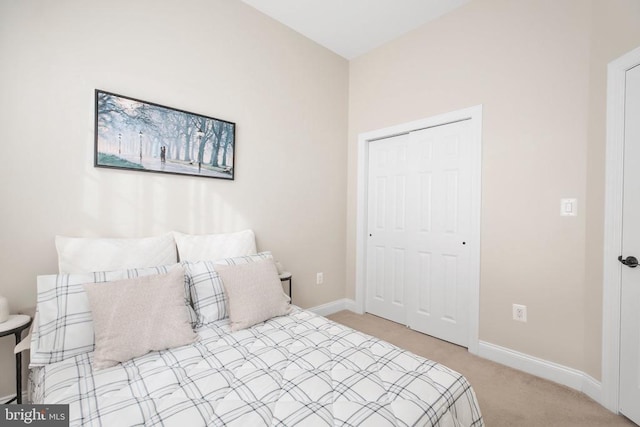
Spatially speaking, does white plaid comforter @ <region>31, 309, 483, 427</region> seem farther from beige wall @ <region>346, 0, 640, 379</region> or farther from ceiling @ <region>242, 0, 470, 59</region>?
ceiling @ <region>242, 0, 470, 59</region>

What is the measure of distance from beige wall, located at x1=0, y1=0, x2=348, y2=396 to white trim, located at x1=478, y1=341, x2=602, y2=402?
5.35ft

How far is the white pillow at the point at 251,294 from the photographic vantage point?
1.67 metres

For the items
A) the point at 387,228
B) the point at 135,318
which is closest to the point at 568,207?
the point at 387,228

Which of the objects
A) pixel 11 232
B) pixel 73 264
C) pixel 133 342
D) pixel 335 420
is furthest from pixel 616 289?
pixel 11 232

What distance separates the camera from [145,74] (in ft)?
6.38

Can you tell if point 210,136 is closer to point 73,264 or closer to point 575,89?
point 73,264

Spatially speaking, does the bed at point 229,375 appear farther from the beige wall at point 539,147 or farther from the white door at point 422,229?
the white door at point 422,229

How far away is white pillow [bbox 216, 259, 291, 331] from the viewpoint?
5.48ft

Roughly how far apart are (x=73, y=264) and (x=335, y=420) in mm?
1609

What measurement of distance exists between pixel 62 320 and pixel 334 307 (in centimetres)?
248

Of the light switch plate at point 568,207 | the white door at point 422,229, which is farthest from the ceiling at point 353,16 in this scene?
the light switch plate at point 568,207

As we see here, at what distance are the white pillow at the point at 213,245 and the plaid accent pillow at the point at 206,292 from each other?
202 millimetres

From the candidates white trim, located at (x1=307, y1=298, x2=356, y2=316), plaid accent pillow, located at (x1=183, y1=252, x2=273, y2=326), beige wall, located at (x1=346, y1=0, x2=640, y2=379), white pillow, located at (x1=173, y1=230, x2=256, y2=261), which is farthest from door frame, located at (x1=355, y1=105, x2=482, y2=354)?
plaid accent pillow, located at (x1=183, y1=252, x2=273, y2=326)

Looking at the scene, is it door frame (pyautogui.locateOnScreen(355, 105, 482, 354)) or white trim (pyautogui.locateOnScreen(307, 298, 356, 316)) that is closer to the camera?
door frame (pyautogui.locateOnScreen(355, 105, 482, 354))
